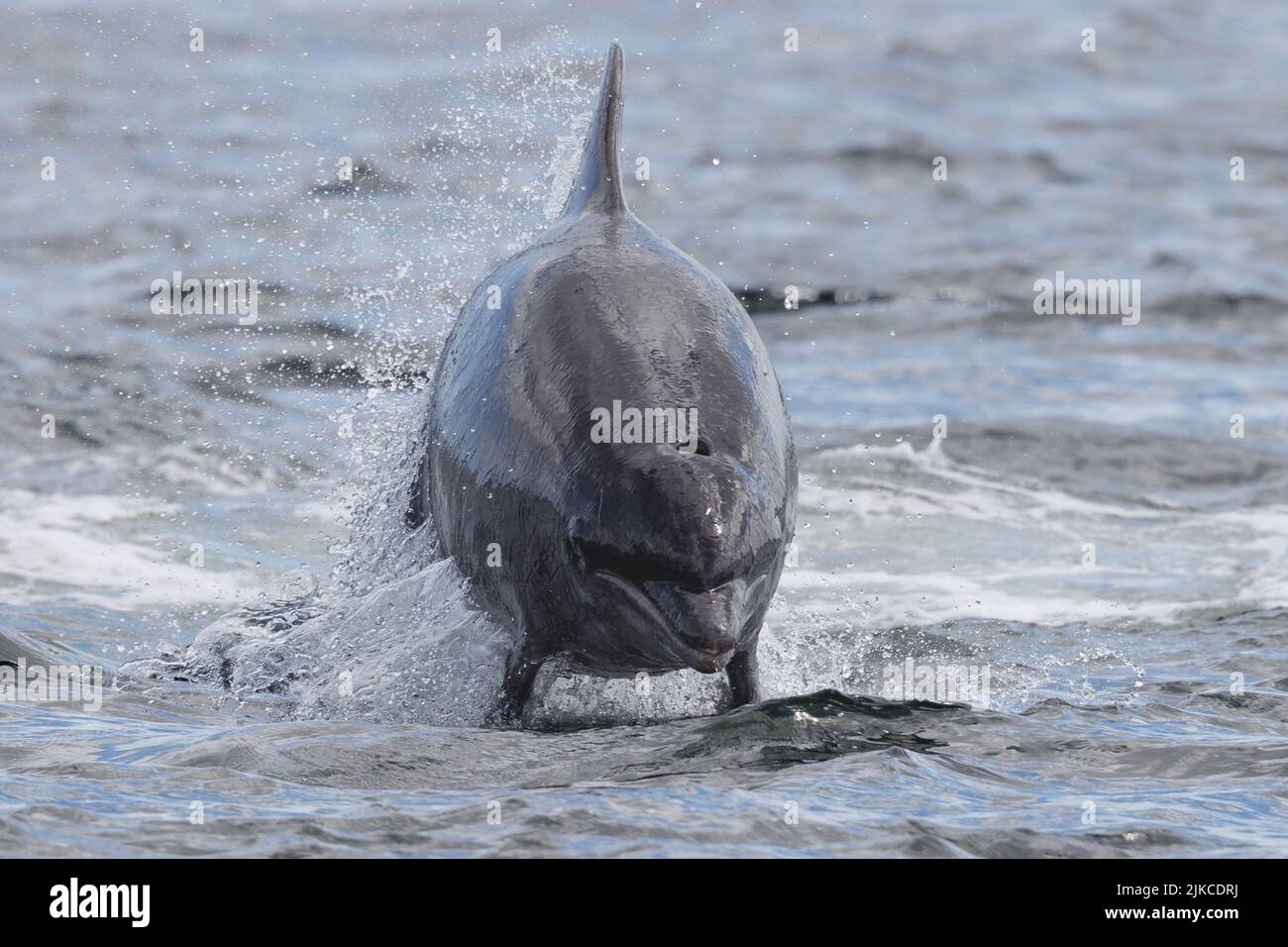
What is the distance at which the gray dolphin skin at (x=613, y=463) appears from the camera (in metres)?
7.01

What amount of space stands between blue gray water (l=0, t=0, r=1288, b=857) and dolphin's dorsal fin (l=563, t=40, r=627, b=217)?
1.71m

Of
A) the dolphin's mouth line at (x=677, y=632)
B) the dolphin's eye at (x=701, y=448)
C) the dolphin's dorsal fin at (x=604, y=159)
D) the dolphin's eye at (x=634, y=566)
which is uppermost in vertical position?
the dolphin's dorsal fin at (x=604, y=159)

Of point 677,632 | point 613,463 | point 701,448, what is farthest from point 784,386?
point 677,632

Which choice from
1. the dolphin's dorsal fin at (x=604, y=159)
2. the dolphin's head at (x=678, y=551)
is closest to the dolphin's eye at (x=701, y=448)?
the dolphin's head at (x=678, y=551)

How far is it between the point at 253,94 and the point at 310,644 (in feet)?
87.5

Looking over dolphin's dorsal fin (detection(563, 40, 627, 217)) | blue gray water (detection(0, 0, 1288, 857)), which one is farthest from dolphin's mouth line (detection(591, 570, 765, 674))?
dolphin's dorsal fin (detection(563, 40, 627, 217))

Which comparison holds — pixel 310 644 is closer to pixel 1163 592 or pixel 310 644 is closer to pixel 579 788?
pixel 579 788

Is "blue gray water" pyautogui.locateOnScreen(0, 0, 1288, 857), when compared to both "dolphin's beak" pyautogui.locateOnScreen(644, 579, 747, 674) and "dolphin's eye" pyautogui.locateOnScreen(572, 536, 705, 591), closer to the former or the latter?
"dolphin's beak" pyautogui.locateOnScreen(644, 579, 747, 674)

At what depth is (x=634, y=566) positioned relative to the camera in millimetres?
7082

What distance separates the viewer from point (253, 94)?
34875mm

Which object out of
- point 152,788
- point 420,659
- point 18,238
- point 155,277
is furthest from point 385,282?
point 152,788

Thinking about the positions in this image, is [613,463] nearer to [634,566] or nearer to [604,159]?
[634,566]

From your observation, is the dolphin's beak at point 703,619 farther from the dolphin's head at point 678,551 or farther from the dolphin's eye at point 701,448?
the dolphin's eye at point 701,448

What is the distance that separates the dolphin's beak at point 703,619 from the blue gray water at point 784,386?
0.50 meters
